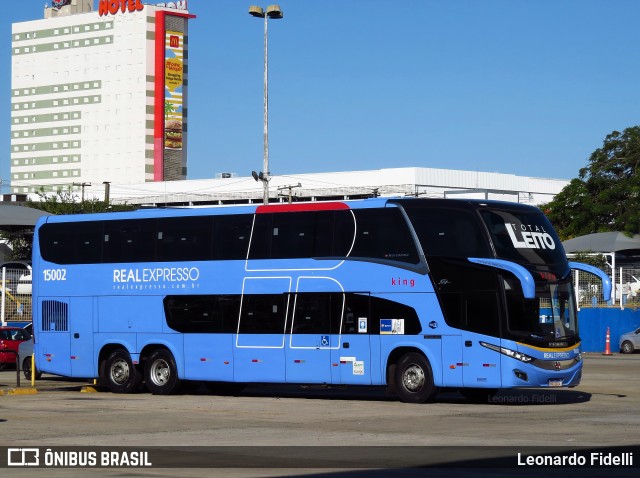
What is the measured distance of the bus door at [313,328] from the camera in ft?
85.2

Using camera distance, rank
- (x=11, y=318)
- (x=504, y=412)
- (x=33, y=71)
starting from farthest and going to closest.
Answer: 1. (x=33, y=71)
2. (x=11, y=318)
3. (x=504, y=412)

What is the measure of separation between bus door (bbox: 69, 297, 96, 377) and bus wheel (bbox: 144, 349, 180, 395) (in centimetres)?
161

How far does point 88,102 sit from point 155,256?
170043 millimetres

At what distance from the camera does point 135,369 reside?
28703 millimetres

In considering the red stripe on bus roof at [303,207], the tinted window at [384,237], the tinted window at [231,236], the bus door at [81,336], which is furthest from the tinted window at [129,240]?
the tinted window at [384,237]

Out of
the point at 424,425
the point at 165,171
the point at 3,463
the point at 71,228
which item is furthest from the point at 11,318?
the point at 165,171

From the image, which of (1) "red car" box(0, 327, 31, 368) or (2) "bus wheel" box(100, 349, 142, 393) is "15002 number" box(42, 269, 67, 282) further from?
(1) "red car" box(0, 327, 31, 368)

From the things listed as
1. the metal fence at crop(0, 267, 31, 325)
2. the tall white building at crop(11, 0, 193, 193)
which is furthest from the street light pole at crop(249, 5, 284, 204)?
the tall white building at crop(11, 0, 193, 193)

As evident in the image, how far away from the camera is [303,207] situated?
26.5m

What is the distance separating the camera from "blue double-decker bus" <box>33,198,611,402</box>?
2425 centimetres

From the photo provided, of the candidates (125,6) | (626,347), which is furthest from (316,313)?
(125,6)

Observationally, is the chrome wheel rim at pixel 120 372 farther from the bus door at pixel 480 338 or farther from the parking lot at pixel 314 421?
the bus door at pixel 480 338

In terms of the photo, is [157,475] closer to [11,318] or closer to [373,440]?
[373,440]

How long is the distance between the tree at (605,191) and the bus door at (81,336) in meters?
47.3
